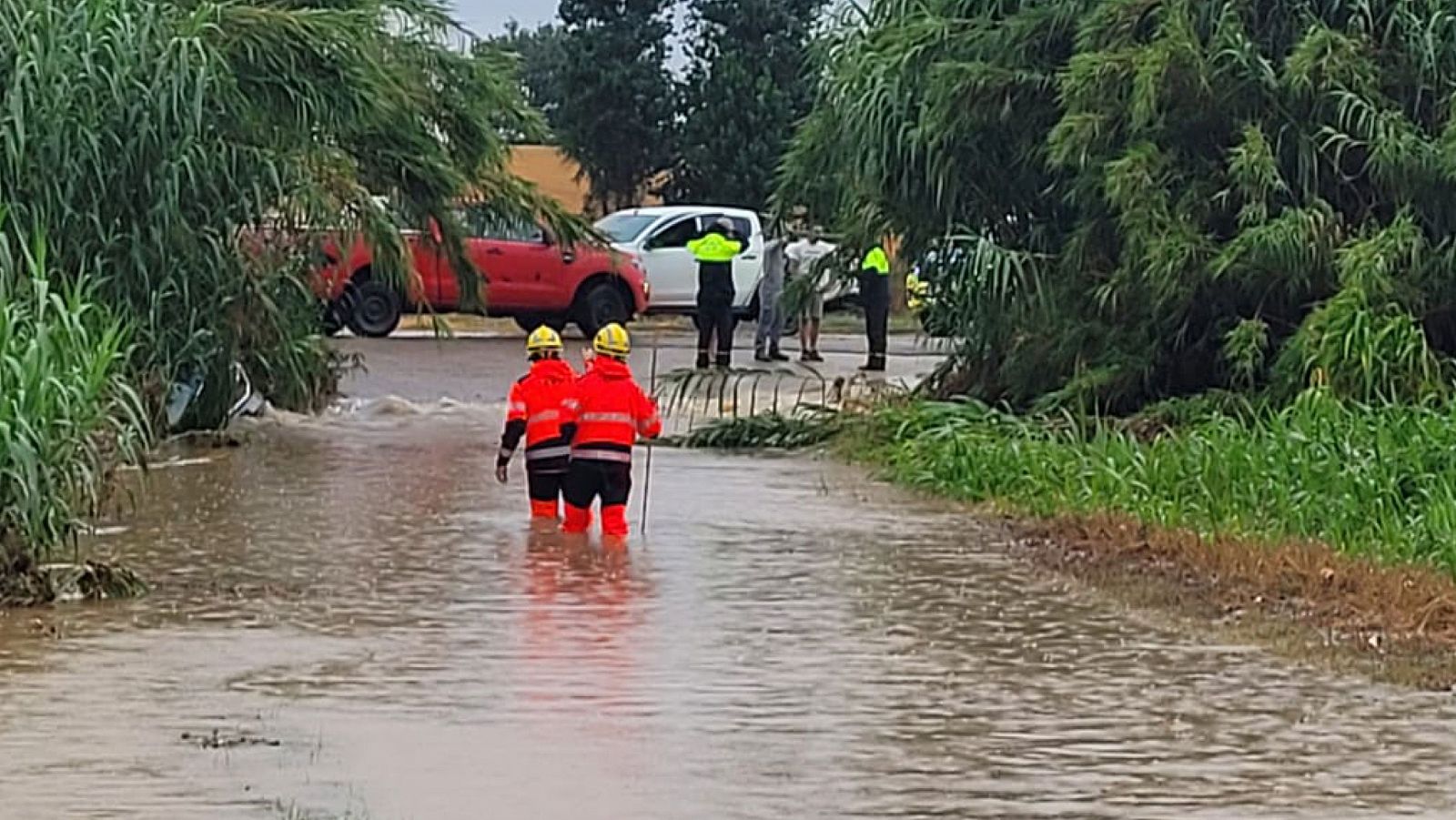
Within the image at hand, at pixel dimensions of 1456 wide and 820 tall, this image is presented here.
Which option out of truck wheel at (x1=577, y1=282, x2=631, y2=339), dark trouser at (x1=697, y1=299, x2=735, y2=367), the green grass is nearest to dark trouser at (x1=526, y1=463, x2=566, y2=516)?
the green grass

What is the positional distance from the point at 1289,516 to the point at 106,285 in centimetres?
735

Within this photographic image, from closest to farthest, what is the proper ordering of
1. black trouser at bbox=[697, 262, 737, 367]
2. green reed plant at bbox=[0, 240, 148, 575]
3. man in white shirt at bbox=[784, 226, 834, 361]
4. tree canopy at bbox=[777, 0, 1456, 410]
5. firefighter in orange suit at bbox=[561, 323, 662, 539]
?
green reed plant at bbox=[0, 240, 148, 575]
firefighter in orange suit at bbox=[561, 323, 662, 539]
tree canopy at bbox=[777, 0, 1456, 410]
black trouser at bbox=[697, 262, 737, 367]
man in white shirt at bbox=[784, 226, 834, 361]

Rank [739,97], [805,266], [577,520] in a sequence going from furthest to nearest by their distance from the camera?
1. [739,97]
2. [805,266]
3. [577,520]

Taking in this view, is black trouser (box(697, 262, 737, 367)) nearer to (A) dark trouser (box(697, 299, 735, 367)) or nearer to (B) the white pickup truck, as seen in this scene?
(A) dark trouser (box(697, 299, 735, 367))

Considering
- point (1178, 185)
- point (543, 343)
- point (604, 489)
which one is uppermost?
point (1178, 185)

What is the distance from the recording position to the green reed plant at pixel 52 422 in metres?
10.7

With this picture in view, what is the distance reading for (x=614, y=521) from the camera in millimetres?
14133

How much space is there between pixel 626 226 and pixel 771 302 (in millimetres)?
6783

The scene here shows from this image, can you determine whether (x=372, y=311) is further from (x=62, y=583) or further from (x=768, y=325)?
(x=62, y=583)

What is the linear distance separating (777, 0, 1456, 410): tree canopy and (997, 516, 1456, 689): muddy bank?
426 centimetres

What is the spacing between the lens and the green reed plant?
10727 millimetres

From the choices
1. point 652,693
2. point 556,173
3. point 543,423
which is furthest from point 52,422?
point 556,173

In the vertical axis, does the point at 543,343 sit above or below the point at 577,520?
above

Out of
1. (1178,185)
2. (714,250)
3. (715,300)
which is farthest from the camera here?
(714,250)
